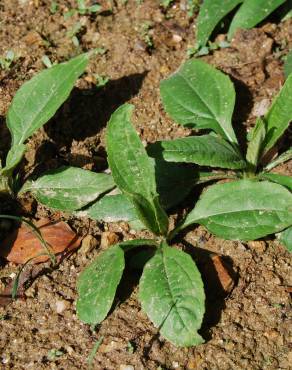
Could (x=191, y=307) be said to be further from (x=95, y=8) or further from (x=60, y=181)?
(x=95, y=8)

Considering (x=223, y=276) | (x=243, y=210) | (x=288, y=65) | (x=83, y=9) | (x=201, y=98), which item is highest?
(x=83, y=9)

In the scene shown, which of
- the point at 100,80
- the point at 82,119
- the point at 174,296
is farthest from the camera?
the point at 100,80

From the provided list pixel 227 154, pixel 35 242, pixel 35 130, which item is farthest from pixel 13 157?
pixel 227 154

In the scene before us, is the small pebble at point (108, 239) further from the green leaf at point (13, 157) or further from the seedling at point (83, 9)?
the seedling at point (83, 9)

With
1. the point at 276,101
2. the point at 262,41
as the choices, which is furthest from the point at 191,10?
the point at 276,101

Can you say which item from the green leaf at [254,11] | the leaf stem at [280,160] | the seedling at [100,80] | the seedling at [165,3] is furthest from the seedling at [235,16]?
the leaf stem at [280,160]

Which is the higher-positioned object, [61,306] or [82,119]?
[82,119]

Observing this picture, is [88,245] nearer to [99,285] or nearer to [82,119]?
[99,285]
